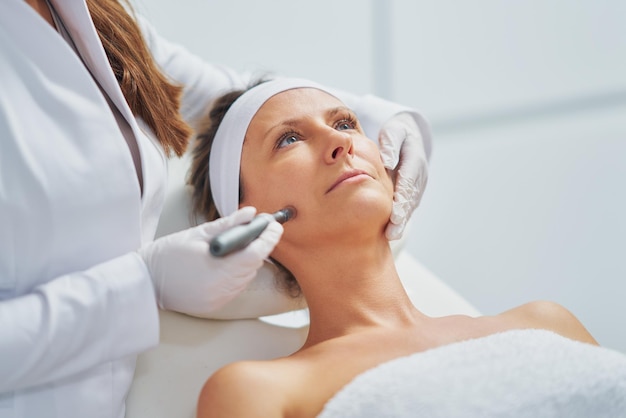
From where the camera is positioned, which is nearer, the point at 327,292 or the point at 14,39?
the point at 14,39

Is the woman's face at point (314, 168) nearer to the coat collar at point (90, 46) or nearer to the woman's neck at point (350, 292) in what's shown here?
the woman's neck at point (350, 292)

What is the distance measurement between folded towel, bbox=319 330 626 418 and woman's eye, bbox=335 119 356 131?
1.54ft

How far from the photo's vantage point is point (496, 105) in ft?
8.25

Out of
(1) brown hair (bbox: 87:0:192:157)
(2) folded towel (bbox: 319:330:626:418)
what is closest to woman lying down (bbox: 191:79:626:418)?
(2) folded towel (bbox: 319:330:626:418)

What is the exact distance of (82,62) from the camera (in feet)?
3.74

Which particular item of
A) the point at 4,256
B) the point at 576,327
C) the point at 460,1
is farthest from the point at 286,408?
the point at 460,1

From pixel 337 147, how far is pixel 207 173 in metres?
0.32

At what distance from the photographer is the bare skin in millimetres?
1146

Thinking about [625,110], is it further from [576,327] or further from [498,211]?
[576,327]

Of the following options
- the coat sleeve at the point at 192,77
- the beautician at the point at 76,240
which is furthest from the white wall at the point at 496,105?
the beautician at the point at 76,240

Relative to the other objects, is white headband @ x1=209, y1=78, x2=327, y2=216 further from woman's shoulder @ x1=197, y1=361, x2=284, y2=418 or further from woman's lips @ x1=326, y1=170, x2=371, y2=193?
woman's shoulder @ x1=197, y1=361, x2=284, y2=418

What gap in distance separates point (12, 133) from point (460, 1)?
1.82 m

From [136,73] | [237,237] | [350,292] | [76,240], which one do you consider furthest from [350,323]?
[136,73]

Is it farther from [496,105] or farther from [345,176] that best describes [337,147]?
[496,105]
